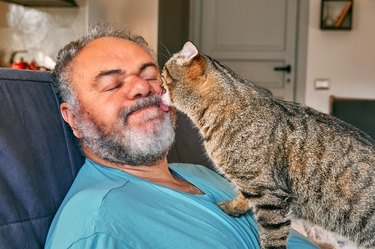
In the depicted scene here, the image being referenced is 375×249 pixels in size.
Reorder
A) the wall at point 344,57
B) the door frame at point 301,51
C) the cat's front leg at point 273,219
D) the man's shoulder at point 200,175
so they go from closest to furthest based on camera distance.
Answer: the cat's front leg at point 273,219 < the man's shoulder at point 200,175 < the wall at point 344,57 < the door frame at point 301,51

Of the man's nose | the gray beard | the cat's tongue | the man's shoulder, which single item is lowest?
the man's shoulder

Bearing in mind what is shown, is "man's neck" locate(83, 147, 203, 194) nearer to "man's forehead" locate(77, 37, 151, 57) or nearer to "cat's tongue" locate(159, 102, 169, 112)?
"cat's tongue" locate(159, 102, 169, 112)

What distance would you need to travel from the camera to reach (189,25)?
4.80 m

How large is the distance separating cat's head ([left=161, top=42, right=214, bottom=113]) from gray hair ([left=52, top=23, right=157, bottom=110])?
26cm

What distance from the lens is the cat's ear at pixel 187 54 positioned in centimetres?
127

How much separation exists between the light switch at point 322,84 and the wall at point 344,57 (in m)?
0.03

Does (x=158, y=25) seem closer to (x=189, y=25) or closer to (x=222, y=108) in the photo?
(x=189, y=25)

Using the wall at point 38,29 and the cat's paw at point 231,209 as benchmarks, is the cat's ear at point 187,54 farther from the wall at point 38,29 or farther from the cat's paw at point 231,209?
the wall at point 38,29

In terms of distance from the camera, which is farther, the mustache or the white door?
the white door

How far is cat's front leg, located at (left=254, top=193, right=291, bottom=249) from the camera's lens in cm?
120

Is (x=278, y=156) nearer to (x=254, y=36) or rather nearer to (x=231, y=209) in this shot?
(x=231, y=209)

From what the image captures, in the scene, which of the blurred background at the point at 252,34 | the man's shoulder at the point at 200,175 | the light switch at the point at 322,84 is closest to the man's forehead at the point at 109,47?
the man's shoulder at the point at 200,175

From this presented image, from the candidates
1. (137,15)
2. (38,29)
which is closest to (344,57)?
(137,15)

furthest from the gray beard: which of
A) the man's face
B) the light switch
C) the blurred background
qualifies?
the light switch
